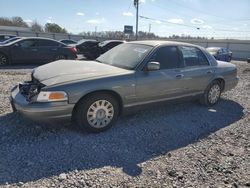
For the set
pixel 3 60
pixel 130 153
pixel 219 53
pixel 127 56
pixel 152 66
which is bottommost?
pixel 130 153

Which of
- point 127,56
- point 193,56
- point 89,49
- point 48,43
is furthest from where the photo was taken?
point 89,49

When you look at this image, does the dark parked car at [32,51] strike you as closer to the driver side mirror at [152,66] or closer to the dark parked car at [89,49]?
the dark parked car at [89,49]

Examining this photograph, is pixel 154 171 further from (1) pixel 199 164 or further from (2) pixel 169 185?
(1) pixel 199 164

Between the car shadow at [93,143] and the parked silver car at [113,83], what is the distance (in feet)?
1.12

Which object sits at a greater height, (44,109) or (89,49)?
(89,49)

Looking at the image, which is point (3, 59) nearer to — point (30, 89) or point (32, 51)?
point (32, 51)

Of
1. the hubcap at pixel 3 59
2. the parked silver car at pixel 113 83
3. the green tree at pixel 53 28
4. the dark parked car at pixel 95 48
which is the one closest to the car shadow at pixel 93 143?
the parked silver car at pixel 113 83

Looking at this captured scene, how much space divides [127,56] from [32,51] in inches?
338

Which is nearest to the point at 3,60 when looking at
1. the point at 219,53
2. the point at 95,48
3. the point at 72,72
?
the point at 95,48

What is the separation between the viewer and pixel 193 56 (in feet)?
18.5

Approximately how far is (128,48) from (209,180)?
3.07m

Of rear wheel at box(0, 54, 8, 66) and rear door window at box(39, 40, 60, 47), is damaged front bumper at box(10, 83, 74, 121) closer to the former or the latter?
rear wheel at box(0, 54, 8, 66)

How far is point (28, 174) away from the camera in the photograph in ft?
10.1

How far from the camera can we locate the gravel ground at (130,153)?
3.11m
